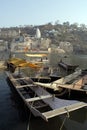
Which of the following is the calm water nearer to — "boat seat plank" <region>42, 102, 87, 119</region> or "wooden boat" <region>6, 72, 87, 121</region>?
"wooden boat" <region>6, 72, 87, 121</region>

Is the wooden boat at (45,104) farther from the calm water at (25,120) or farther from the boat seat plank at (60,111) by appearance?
the calm water at (25,120)

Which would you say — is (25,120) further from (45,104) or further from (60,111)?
(60,111)

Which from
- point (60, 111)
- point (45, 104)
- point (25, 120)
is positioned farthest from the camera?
point (45, 104)

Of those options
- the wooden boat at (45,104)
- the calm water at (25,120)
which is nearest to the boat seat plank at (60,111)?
the wooden boat at (45,104)

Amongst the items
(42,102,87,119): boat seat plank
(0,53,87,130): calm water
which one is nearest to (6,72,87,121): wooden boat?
(42,102,87,119): boat seat plank

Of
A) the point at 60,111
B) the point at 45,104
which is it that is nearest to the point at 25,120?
the point at 45,104

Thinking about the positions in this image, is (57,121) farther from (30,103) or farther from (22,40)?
(22,40)

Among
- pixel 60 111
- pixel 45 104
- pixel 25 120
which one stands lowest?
pixel 25 120

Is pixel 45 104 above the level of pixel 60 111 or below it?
below

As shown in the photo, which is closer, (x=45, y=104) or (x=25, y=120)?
(x=25, y=120)

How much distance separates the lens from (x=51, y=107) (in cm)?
1748

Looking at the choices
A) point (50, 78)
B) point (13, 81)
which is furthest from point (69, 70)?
point (13, 81)

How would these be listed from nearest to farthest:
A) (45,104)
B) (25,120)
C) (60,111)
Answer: (60,111) < (25,120) < (45,104)

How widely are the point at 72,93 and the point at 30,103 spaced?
610cm
